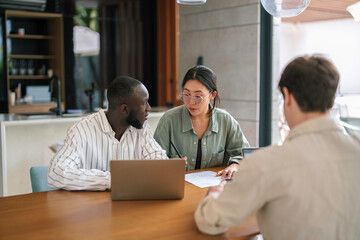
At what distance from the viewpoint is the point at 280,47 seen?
15.9ft

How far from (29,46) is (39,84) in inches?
26.6

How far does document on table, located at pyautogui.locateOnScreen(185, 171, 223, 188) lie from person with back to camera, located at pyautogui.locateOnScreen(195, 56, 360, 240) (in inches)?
31.5

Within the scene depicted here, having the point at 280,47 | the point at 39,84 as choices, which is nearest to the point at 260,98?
the point at 280,47

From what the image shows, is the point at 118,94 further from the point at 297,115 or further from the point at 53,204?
the point at 297,115

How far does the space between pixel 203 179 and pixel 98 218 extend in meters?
0.79

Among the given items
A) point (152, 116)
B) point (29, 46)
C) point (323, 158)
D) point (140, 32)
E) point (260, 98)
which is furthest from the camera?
point (140, 32)

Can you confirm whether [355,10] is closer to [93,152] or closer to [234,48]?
[234,48]

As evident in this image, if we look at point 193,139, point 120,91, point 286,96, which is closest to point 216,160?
point 193,139

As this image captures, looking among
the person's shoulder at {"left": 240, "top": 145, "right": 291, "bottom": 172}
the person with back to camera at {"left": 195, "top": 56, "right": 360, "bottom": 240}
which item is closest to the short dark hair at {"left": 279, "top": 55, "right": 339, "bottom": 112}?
the person with back to camera at {"left": 195, "top": 56, "right": 360, "bottom": 240}

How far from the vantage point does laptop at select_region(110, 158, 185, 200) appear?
69.7 inches

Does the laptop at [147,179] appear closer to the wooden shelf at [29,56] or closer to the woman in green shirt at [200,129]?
the woman in green shirt at [200,129]

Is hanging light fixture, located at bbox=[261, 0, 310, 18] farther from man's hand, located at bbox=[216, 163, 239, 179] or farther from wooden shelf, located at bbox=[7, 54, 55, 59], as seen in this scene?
wooden shelf, located at bbox=[7, 54, 55, 59]

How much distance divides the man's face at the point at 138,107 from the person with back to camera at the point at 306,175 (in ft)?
3.39

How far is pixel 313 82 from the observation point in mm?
1282
